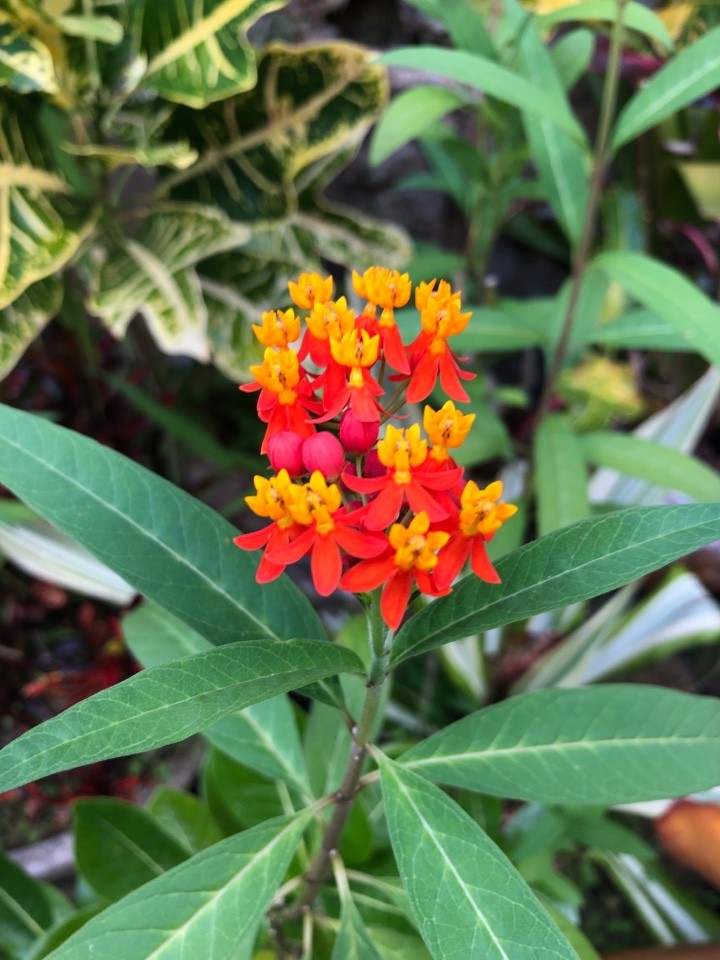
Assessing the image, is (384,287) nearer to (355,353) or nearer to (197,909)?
(355,353)

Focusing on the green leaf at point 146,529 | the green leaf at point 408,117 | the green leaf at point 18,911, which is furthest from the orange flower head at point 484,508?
the green leaf at point 18,911

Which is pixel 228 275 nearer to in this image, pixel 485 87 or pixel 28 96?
pixel 28 96

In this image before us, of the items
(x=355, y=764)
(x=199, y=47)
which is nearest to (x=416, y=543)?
(x=355, y=764)

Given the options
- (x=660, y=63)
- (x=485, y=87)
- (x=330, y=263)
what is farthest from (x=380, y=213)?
(x=485, y=87)

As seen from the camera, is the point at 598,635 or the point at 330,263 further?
the point at 330,263

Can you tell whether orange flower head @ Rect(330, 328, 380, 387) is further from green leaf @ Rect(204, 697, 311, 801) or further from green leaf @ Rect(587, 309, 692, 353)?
green leaf @ Rect(587, 309, 692, 353)

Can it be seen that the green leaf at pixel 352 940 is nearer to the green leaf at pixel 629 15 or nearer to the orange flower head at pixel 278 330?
the orange flower head at pixel 278 330
